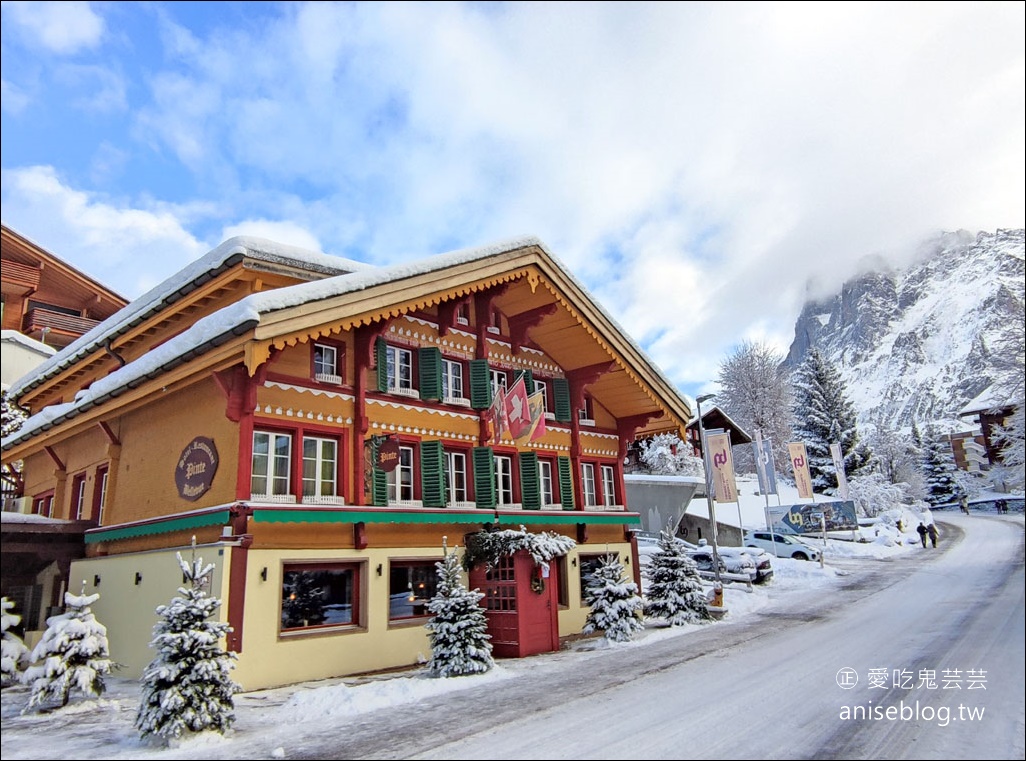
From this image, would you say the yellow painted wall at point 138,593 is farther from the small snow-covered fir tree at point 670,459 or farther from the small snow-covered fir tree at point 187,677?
the small snow-covered fir tree at point 670,459

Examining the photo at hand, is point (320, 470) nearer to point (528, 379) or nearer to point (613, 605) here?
point (528, 379)

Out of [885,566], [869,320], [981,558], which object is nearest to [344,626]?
[981,558]

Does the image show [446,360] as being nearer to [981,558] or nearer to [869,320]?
[869,320]

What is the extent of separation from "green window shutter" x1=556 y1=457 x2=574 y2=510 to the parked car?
19.1 m

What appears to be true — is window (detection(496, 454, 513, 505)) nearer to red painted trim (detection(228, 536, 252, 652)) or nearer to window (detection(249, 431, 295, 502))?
window (detection(249, 431, 295, 502))

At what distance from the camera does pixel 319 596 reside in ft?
46.9

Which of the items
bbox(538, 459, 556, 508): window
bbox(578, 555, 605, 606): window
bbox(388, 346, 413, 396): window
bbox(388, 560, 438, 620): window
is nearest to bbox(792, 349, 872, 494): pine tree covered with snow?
bbox(578, 555, 605, 606): window

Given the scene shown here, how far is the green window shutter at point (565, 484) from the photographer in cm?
2027

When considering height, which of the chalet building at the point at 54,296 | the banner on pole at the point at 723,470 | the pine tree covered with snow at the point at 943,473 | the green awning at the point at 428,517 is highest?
the chalet building at the point at 54,296

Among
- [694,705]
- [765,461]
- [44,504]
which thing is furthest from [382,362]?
[765,461]

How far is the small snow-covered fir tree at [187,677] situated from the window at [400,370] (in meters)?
7.96

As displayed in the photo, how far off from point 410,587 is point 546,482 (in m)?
5.94

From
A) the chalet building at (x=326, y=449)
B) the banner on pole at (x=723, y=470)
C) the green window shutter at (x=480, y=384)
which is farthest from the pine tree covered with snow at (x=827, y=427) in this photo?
the green window shutter at (x=480, y=384)

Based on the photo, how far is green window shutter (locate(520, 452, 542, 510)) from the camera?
1920 centimetres
